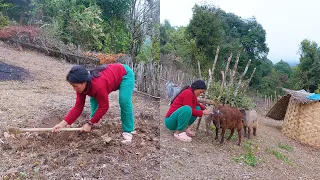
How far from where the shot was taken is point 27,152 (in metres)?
1.91

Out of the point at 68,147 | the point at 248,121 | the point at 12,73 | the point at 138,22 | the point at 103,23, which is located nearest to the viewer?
the point at 68,147

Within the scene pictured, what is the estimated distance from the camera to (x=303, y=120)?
3197mm

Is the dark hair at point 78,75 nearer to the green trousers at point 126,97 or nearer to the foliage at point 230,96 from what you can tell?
the green trousers at point 126,97

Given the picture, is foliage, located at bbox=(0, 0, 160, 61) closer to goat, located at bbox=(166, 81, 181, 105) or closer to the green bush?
the green bush

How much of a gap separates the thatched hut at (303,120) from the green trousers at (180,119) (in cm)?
146

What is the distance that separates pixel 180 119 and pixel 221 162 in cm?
43

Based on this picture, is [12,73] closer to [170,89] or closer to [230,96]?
[170,89]

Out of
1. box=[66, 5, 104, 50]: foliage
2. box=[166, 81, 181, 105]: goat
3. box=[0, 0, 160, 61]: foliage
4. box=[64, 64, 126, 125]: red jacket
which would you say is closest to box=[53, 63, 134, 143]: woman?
box=[64, 64, 126, 125]: red jacket

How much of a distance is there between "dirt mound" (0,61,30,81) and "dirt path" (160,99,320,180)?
2.42 metres

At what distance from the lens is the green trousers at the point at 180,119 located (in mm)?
2127

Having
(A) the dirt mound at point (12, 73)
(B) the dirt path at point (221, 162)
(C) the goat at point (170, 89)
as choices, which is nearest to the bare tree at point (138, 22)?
(C) the goat at point (170, 89)

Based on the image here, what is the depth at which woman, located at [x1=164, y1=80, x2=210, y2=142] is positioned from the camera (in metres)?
2.12

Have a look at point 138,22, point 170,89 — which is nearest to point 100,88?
point 170,89

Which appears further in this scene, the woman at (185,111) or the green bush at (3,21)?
the green bush at (3,21)
